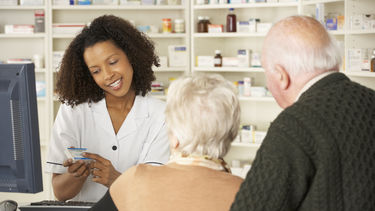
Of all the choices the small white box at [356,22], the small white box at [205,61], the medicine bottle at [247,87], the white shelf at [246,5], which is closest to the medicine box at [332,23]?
the small white box at [356,22]

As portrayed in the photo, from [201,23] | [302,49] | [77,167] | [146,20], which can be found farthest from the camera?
[146,20]

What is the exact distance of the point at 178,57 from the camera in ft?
15.4

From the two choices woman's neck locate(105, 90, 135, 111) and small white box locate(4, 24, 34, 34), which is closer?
woman's neck locate(105, 90, 135, 111)

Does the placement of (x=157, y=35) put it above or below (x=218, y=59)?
above

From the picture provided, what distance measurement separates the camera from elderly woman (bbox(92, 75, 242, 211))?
3.83 feet

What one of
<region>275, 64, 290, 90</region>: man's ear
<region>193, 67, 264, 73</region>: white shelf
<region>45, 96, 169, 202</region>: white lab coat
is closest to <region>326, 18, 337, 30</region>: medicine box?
<region>193, 67, 264, 73</region>: white shelf

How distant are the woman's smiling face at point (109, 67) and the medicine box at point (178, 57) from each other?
2598mm

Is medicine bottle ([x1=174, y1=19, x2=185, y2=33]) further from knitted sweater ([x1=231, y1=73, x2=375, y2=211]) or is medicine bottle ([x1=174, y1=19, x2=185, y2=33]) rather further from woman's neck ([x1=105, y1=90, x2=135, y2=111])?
knitted sweater ([x1=231, y1=73, x2=375, y2=211])

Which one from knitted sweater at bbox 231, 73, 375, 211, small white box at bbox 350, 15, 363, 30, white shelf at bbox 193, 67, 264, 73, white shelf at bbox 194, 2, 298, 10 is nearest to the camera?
knitted sweater at bbox 231, 73, 375, 211

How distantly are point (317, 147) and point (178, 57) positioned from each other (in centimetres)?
362

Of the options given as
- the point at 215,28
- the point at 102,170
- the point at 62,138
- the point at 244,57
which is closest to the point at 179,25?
the point at 215,28

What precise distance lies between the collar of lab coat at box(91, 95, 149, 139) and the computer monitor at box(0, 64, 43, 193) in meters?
0.52

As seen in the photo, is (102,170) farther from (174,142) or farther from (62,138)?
(174,142)

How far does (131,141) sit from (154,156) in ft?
0.39
